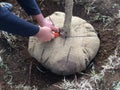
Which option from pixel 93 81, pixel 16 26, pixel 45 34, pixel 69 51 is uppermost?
pixel 16 26

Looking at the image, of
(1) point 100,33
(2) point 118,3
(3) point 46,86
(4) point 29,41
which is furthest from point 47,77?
(2) point 118,3

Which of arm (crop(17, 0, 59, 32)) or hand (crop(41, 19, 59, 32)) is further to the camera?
hand (crop(41, 19, 59, 32))

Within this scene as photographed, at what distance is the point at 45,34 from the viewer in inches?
84.4

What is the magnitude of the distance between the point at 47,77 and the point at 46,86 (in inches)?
3.6

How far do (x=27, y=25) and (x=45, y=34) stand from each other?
0.20m

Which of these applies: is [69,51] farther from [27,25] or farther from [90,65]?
[27,25]

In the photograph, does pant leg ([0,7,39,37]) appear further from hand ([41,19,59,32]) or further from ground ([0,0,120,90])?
ground ([0,0,120,90])

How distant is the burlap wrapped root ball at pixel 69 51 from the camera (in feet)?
7.45

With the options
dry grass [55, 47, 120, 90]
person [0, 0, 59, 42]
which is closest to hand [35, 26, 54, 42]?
person [0, 0, 59, 42]

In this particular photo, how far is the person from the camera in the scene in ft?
6.21

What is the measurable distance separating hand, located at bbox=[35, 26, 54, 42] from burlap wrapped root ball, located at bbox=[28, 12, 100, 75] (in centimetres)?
9

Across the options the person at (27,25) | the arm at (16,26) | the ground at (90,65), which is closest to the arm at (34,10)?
the person at (27,25)

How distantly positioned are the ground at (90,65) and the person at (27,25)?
277mm

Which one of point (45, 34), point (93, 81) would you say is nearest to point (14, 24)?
point (45, 34)
